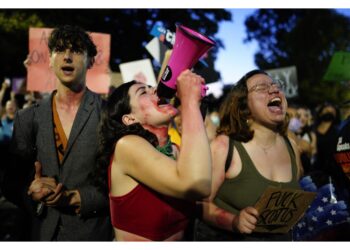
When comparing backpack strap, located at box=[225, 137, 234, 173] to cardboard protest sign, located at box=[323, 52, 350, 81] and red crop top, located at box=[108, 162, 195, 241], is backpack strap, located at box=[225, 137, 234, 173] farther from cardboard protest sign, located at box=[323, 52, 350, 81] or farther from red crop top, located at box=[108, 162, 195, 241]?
cardboard protest sign, located at box=[323, 52, 350, 81]

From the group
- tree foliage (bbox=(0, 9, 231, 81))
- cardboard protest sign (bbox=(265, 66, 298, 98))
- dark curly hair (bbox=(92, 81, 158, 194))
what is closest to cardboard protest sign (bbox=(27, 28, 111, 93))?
dark curly hair (bbox=(92, 81, 158, 194))

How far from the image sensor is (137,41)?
1973cm

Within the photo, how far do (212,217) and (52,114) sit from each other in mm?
1027

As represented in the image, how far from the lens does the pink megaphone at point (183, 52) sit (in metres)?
2.12

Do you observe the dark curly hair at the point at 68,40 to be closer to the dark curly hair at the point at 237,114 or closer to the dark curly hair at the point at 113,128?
the dark curly hair at the point at 113,128

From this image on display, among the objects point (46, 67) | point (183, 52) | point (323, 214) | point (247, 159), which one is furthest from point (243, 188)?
point (46, 67)

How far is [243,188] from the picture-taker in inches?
105

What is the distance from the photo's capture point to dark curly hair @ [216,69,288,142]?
2.85m

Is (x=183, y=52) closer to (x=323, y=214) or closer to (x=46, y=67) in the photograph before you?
(x=323, y=214)

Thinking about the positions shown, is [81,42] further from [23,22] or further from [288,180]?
[23,22]

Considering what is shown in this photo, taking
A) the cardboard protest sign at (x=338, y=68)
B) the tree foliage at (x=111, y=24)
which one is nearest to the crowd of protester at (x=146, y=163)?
the cardboard protest sign at (x=338, y=68)
